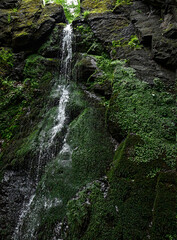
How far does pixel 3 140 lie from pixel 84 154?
4.58 m

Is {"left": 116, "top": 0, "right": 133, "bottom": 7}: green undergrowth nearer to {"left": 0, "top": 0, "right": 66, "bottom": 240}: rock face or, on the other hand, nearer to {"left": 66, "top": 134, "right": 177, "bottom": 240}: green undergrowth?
{"left": 0, "top": 0, "right": 66, "bottom": 240}: rock face

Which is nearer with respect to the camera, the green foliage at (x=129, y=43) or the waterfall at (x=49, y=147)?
the waterfall at (x=49, y=147)

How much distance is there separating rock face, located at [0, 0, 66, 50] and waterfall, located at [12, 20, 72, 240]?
263 cm

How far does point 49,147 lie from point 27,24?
9477mm

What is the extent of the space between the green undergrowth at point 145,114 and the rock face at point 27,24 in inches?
292

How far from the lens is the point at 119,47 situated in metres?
7.92

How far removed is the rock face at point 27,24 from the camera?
34.7 ft

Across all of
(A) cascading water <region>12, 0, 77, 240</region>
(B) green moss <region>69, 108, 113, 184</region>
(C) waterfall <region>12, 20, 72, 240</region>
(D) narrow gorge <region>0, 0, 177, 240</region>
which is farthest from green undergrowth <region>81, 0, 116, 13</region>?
(B) green moss <region>69, 108, 113, 184</region>

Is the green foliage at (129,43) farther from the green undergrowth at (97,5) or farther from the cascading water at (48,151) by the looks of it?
the green undergrowth at (97,5)

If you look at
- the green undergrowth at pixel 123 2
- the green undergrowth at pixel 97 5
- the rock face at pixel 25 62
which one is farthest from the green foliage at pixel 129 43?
the green undergrowth at pixel 97 5

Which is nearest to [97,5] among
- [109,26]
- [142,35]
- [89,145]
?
[109,26]

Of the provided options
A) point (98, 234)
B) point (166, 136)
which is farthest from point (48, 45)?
point (98, 234)

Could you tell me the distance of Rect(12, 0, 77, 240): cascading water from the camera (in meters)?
4.57

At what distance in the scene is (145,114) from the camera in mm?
4867
